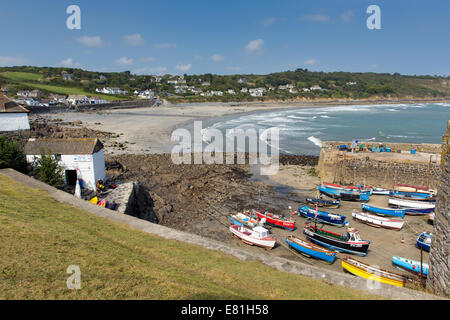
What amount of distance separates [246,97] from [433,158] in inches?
5151

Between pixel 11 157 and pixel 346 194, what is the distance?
24.3 m

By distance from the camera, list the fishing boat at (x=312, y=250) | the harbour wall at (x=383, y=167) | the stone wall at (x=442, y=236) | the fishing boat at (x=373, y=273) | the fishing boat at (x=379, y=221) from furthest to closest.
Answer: the harbour wall at (x=383, y=167)
the fishing boat at (x=379, y=221)
the fishing boat at (x=312, y=250)
the fishing boat at (x=373, y=273)
the stone wall at (x=442, y=236)

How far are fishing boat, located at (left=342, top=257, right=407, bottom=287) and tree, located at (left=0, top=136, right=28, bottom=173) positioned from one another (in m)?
19.9

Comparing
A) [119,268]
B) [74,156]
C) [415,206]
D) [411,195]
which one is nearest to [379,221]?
[415,206]

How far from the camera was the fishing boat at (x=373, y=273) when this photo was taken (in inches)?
483

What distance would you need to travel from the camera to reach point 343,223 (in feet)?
65.1

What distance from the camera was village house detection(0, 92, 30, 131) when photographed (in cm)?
3178

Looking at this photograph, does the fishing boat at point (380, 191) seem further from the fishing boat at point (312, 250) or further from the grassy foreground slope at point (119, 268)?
the grassy foreground slope at point (119, 268)

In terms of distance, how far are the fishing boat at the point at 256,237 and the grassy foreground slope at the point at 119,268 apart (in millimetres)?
7569

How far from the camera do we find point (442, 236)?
841 centimetres

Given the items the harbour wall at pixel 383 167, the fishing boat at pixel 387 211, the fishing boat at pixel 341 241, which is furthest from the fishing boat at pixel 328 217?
the harbour wall at pixel 383 167

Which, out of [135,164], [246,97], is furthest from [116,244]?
[246,97]

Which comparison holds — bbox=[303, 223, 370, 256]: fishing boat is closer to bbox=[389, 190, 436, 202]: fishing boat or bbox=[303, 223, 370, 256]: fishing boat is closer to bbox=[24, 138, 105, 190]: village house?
bbox=[389, 190, 436, 202]: fishing boat
